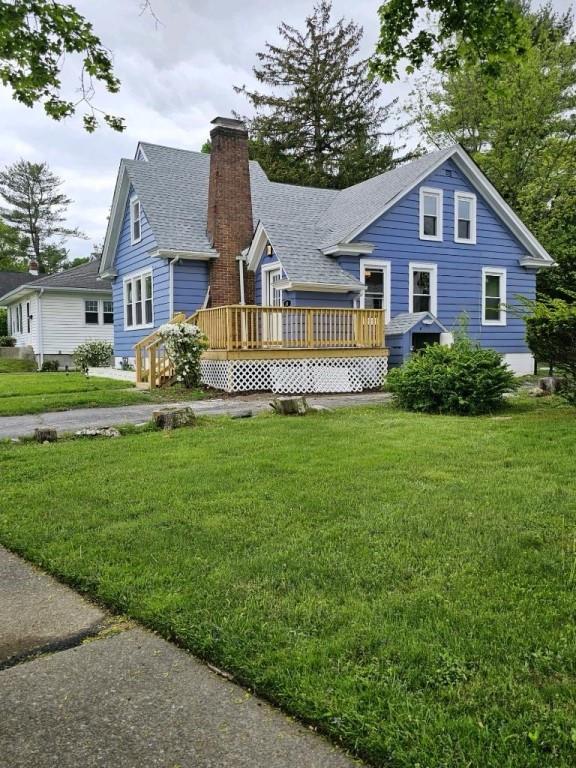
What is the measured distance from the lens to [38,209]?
5188 centimetres

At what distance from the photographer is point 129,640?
2.69 metres

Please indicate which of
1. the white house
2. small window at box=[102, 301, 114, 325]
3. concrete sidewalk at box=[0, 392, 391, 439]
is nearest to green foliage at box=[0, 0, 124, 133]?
concrete sidewalk at box=[0, 392, 391, 439]

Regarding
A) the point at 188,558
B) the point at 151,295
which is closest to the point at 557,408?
the point at 188,558

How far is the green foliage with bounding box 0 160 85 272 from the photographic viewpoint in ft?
167

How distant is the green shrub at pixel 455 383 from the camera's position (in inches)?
376

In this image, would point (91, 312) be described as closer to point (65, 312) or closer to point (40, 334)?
point (65, 312)

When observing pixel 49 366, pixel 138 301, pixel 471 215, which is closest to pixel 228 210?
pixel 138 301

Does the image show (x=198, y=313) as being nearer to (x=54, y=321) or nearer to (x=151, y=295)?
(x=151, y=295)

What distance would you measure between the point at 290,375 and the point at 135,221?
8.72m

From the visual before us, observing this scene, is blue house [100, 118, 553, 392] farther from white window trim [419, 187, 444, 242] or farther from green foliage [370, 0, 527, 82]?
green foliage [370, 0, 527, 82]

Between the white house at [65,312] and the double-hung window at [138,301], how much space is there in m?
6.95

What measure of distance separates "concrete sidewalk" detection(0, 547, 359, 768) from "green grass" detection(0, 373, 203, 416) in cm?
847

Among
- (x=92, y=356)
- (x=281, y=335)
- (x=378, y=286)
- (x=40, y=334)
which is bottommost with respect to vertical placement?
(x=92, y=356)

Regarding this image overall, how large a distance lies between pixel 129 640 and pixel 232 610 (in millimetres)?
492
